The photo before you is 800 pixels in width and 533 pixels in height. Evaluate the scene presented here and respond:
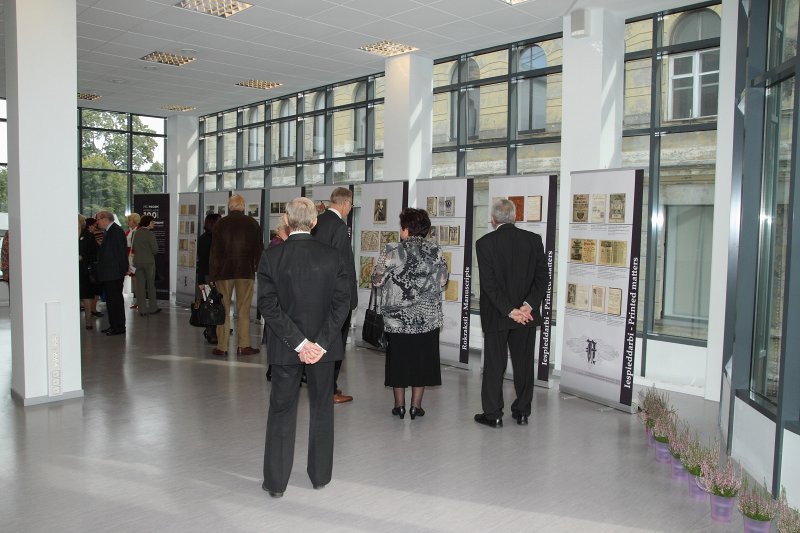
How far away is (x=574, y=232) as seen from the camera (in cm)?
659

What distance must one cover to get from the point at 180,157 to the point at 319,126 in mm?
4412

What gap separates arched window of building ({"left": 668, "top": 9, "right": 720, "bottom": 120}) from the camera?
700 cm

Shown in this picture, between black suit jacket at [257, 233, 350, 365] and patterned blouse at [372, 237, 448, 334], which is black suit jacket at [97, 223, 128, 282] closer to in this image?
patterned blouse at [372, 237, 448, 334]

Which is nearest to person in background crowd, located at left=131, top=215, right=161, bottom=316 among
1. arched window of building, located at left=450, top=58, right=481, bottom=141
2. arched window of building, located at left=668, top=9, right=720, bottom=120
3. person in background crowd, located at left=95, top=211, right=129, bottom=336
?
person in background crowd, located at left=95, top=211, right=129, bottom=336

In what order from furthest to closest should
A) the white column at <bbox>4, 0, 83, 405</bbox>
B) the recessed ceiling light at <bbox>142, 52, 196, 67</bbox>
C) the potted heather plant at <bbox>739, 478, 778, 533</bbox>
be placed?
the recessed ceiling light at <bbox>142, 52, 196, 67</bbox> < the white column at <bbox>4, 0, 83, 405</bbox> < the potted heather plant at <bbox>739, 478, 778, 533</bbox>

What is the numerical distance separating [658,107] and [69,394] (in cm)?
655

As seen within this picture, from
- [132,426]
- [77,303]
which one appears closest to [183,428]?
[132,426]

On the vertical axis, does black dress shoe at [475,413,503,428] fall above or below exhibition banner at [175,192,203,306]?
below

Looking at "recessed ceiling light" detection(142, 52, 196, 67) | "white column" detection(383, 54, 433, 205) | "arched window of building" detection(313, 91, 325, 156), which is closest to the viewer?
"white column" detection(383, 54, 433, 205)

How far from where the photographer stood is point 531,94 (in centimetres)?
861

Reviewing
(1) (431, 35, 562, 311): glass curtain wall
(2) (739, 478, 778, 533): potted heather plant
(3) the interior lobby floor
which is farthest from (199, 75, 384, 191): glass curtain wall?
(2) (739, 478, 778, 533): potted heather plant

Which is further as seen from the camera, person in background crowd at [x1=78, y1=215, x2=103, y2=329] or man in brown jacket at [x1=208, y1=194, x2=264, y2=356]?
person in background crowd at [x1=78, y1=215, x2=103, y2=329]

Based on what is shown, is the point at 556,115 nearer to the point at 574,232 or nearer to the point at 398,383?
the point at 574,232

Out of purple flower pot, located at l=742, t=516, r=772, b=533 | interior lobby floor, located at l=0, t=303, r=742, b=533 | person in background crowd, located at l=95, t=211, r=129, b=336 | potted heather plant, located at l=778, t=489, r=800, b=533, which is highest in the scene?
person in background crowd, located at l=95, t=211, r=129, b=336
